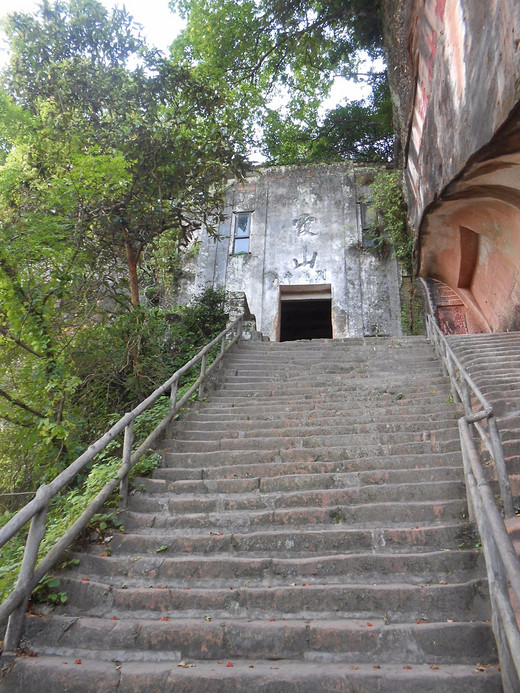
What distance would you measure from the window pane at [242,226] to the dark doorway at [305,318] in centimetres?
277

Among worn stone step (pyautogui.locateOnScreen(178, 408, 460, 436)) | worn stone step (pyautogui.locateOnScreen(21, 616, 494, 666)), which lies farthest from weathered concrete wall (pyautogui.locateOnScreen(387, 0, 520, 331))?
worn stone step (pyautogui.locateOnScreen(21, 616, 494, 666))

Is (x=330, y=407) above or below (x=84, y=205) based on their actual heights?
below

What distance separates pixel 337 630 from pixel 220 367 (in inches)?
226

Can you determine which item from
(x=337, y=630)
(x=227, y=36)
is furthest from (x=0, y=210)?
(x=227, y=36)

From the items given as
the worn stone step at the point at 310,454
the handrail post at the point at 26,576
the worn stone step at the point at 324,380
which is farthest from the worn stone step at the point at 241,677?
the worn stone step at the point at 324,380

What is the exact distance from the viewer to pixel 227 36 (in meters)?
14.3

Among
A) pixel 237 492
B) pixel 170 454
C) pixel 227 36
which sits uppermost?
pixel 227 36

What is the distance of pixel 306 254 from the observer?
15.1 meters

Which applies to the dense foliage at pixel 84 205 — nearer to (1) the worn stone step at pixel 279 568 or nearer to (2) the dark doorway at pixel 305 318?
(1) the worn stone step at pixel 279 568

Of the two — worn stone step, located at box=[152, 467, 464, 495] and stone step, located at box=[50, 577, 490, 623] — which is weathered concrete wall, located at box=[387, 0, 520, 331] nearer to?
worn stone step, located at box=[152, 467, 464, 495]

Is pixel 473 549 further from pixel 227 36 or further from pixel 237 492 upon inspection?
pixel 227 36

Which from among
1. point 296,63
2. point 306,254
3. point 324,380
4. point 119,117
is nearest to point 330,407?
point 324,380

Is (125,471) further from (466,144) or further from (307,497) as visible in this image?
(466,144)

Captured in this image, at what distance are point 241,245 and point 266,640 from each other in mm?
13998
